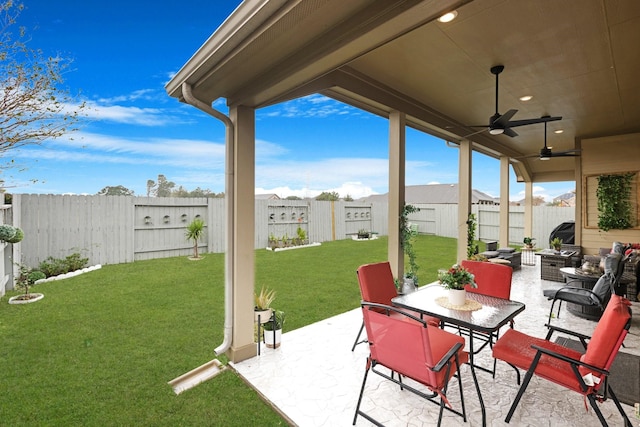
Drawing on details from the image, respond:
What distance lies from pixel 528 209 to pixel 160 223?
38.9ft

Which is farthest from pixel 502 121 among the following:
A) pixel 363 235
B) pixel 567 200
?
pixel 567 200

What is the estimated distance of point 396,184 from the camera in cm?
442

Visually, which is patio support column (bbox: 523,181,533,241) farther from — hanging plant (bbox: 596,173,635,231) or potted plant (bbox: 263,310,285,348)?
potted plant (bbox: 263,310,285,348)

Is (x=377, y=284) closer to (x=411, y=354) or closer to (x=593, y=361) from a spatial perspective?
(x=411, y=354)

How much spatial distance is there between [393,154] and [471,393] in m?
3.09

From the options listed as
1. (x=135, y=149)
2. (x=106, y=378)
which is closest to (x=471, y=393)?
(x=106, y=378)

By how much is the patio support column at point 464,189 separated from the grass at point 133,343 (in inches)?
38.6

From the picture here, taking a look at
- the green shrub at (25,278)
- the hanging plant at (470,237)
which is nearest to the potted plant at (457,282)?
the hanging plant at (470,237)

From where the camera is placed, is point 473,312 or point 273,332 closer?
point 473,312

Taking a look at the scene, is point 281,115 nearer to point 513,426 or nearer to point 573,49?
point 573,49

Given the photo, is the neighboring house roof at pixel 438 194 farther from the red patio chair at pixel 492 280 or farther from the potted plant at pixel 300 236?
the red patio chair at pixel 492 280

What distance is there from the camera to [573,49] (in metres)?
3.03

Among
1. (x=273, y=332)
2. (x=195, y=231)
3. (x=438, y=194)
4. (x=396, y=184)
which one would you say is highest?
(x=438, y=194)

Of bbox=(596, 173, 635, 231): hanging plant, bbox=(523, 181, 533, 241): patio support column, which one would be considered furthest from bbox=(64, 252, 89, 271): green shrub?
bbox=(523, 181, 533, 241): patio support column
